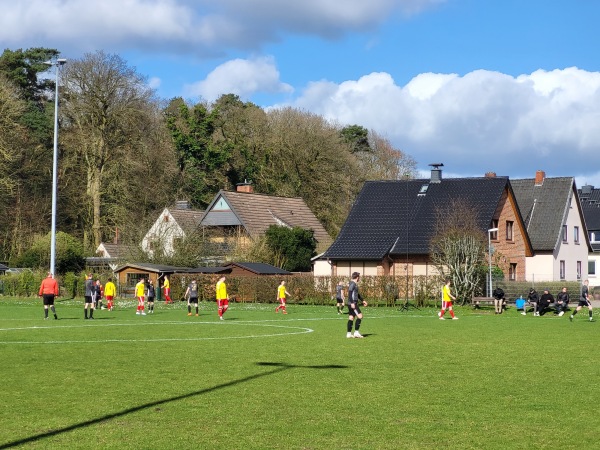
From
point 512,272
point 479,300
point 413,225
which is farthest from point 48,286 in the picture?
point 512,272

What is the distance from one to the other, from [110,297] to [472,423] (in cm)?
3574

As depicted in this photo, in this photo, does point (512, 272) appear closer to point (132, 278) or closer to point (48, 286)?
point (132, 278)

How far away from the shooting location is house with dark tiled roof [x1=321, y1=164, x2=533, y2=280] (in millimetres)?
60406

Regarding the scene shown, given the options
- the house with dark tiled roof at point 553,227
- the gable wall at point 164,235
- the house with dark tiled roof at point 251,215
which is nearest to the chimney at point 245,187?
the house with dark tiled roof at point 251,215

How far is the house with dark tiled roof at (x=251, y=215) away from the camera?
75250 mm

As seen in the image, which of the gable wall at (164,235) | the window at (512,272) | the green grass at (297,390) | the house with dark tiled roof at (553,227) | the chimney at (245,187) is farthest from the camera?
the chimney at (245,187)

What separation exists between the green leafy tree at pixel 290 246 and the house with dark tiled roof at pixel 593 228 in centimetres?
2458

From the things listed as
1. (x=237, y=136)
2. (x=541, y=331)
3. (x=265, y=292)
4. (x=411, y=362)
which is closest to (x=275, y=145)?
(x=237, y=136)

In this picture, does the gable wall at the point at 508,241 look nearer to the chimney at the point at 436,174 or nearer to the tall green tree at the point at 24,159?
the chimney at the point at 436,174

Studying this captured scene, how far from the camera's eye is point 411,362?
19.7 metres

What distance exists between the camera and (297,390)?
50.2 feet

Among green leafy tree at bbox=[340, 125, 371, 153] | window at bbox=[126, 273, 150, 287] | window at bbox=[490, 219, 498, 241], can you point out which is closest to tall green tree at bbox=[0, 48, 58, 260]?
window at bbox=[126, 273, 150, 287]

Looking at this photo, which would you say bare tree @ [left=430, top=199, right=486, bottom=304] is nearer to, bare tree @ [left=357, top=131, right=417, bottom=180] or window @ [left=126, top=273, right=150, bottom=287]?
window @ [left=126, top=273, right=150, bottom=287]

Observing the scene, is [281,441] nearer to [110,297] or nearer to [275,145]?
[110,297]
